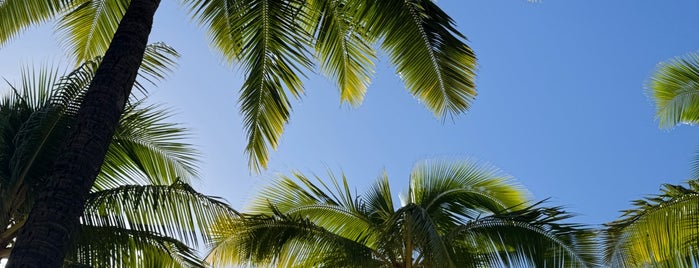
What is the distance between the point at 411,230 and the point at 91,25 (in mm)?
4992

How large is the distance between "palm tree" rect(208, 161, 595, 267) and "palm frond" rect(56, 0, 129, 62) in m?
3.03

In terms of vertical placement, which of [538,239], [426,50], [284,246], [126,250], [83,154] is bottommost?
[126,250]

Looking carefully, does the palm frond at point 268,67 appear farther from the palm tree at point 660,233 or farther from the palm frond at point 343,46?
the palm tree at point 660,233

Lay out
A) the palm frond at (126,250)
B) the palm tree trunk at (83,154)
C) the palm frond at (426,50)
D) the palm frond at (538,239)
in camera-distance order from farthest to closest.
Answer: the palm frond at (538,239) < the palm frond at (426,50) < the palm frond at (126,250) < the palm tree trunk at (83,154)

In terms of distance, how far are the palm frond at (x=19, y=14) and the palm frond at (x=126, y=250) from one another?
337 cm

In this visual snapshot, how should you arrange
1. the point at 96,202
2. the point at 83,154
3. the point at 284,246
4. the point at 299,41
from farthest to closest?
the point at 284,246 → the point at 299,41 → the point at 96,202 → the point at 83,154

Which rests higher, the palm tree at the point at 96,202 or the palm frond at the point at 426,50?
the palm frond at the point at 426,50

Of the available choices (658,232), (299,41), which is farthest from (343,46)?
(658,232)

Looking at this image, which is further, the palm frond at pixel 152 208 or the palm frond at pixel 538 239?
the palm frond at pixel 538 239

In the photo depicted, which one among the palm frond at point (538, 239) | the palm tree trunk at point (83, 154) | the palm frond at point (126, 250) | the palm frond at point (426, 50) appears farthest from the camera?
the palm frond at point (538, 239)

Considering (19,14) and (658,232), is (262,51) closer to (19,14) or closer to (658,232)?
(19,14)

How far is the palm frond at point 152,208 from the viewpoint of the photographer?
859 centimetres

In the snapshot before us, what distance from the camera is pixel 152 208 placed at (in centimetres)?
880

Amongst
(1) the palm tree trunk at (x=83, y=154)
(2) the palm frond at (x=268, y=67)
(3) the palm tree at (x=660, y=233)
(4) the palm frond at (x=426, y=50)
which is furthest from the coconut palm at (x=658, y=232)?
(1) the palm tree trunk at (x=83, y=154)
